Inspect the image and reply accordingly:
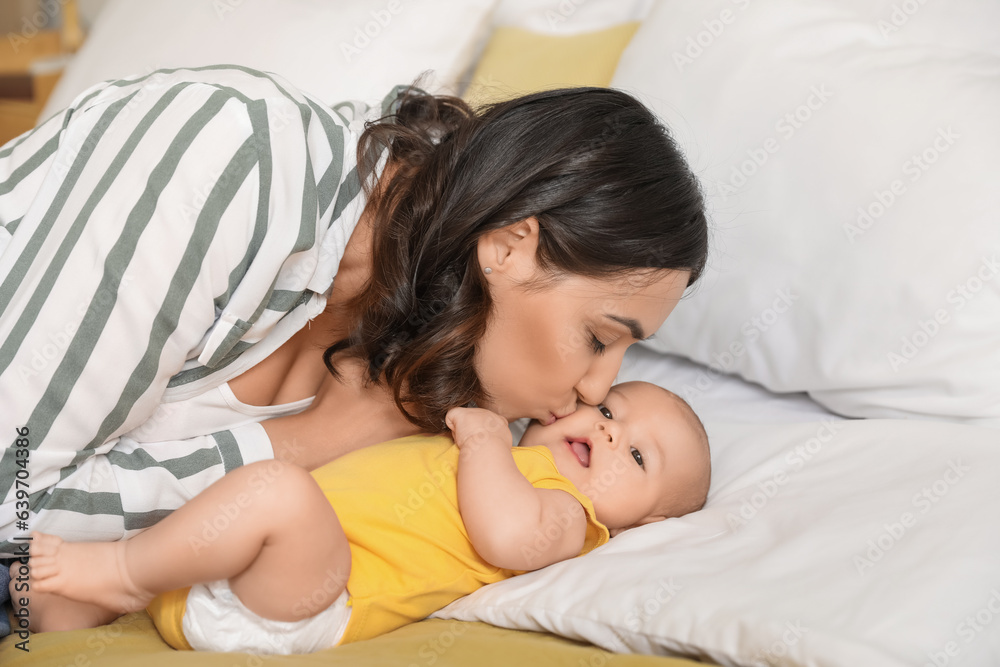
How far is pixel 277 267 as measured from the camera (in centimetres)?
96

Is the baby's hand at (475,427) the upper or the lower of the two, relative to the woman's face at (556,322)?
lower

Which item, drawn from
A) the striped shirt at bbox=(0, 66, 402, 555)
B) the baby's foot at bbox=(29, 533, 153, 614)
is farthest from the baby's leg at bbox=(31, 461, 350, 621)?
the striped shirt at bbox=(0, 66, 402, 555)

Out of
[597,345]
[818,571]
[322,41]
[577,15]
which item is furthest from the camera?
[577,15]

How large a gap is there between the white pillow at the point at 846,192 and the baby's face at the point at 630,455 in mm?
223

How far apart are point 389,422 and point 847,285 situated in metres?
0.73

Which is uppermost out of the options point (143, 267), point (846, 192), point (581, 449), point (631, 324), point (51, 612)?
point (846, 192)

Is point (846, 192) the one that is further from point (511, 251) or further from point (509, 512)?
point (509, 512)

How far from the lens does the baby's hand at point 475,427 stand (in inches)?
42.5

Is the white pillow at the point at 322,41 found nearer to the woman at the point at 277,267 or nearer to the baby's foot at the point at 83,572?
the woman at the point at 277,267

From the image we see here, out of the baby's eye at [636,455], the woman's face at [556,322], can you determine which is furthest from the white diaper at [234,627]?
the baby's eye at [636,455]

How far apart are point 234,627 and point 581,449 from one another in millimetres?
565

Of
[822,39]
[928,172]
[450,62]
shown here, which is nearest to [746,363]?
[928,172]

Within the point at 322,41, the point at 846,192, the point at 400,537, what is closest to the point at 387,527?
the point at 400,537

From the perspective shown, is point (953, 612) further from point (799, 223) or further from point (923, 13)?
point (923, 13)
